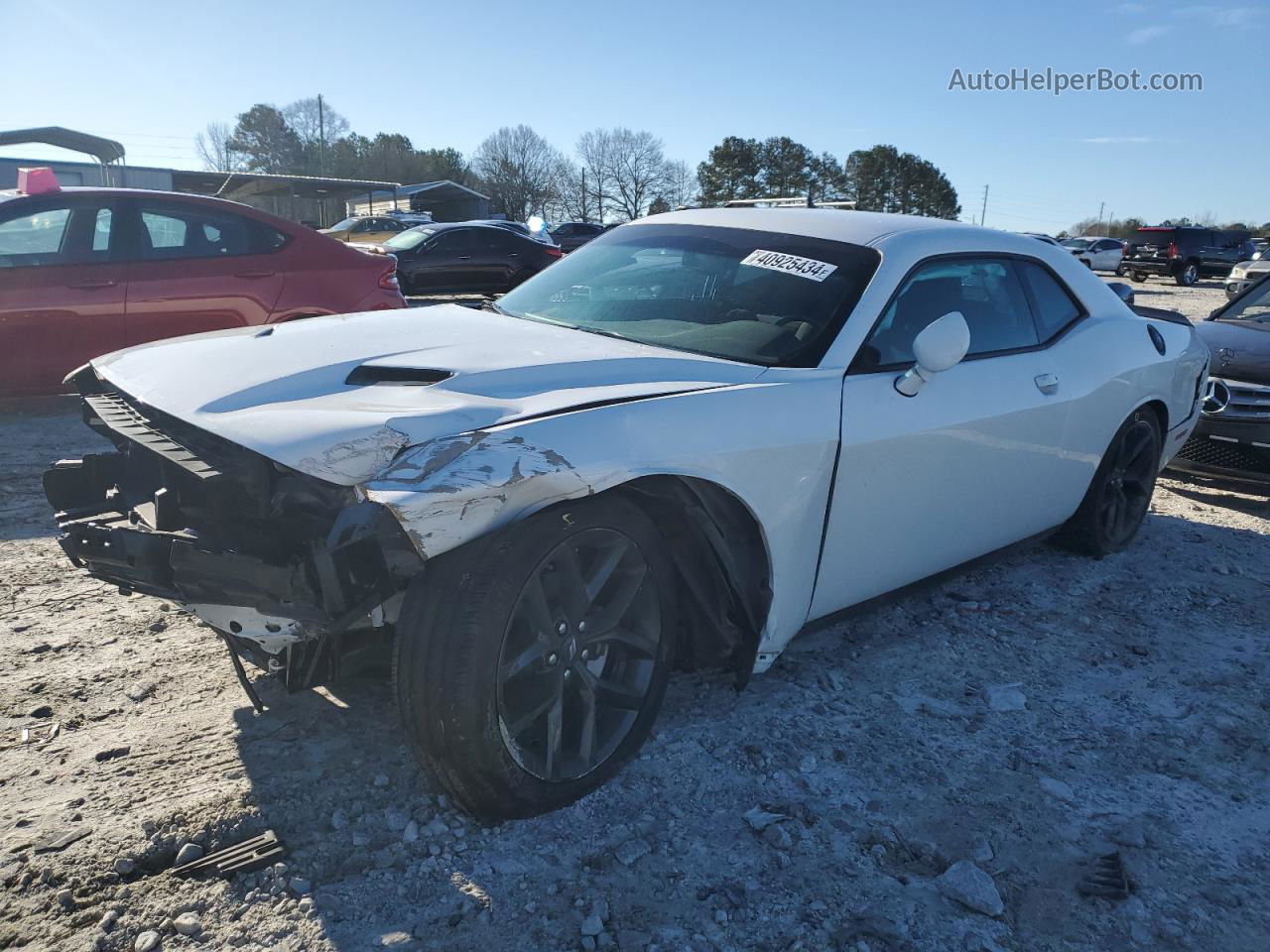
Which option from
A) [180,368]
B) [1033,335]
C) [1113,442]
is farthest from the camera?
[1113,442]

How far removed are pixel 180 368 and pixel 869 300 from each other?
2.09 meters

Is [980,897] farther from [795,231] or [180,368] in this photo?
[180,368]

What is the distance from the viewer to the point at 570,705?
2.54 meters

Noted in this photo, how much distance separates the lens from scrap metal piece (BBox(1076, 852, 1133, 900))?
2.30 meters

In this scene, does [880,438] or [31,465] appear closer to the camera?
[880,438]

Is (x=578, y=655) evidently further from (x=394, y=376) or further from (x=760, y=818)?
(x=394, y=376)

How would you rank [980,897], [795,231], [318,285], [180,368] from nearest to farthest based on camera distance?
1. [980,897]
2. [180,368]
3. [795,231]
4. [318,285]

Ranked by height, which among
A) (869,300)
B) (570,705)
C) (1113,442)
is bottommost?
(570,705)

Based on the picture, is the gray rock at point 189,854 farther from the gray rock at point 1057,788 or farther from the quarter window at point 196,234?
the quarter window at point 196,234

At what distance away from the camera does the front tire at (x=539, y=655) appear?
2.13 m

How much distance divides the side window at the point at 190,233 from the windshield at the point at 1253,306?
22.5 ft

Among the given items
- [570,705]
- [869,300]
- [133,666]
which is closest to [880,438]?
[869,300]

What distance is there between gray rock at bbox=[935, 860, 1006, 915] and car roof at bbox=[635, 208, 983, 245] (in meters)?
2.00

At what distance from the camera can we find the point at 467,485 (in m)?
2.05
